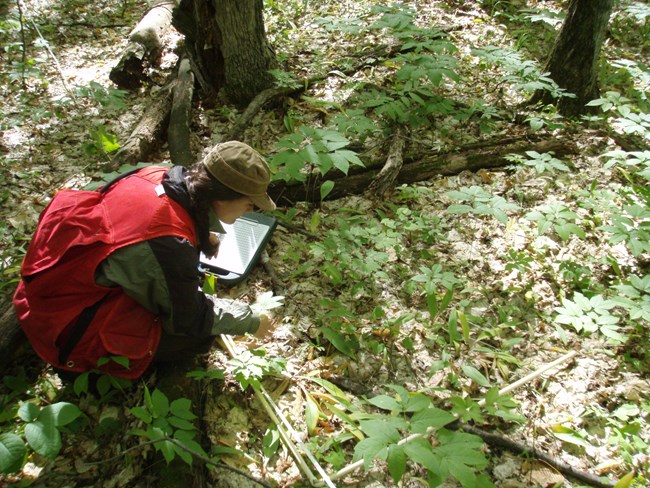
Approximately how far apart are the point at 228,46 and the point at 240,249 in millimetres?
2238

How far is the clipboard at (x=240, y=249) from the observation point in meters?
2.92

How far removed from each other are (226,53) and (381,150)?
5.96ft


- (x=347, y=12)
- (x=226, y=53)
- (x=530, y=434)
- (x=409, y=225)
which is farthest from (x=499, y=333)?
(x=347, y=12)

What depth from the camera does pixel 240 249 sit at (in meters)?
3.06

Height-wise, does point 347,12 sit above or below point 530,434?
above

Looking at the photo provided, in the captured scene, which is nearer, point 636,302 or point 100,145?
point 636,302

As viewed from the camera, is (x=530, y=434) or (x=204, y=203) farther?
(x=530, y=434)

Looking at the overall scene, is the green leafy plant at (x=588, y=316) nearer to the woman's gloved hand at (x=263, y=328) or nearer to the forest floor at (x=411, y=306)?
the forest floor at (x=411, y=306)

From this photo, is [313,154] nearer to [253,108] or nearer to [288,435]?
[253,108]

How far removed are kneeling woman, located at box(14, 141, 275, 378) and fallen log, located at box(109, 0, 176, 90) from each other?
294 centimetres

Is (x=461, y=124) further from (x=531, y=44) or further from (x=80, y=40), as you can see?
(x=80, y=40)

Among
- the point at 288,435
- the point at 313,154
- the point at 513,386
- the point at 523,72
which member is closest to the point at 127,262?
the point at 288,435

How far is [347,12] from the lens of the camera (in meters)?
5.41

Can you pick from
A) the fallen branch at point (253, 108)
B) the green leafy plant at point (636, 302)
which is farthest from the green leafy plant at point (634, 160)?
the fallen branch at point (253, 108)
